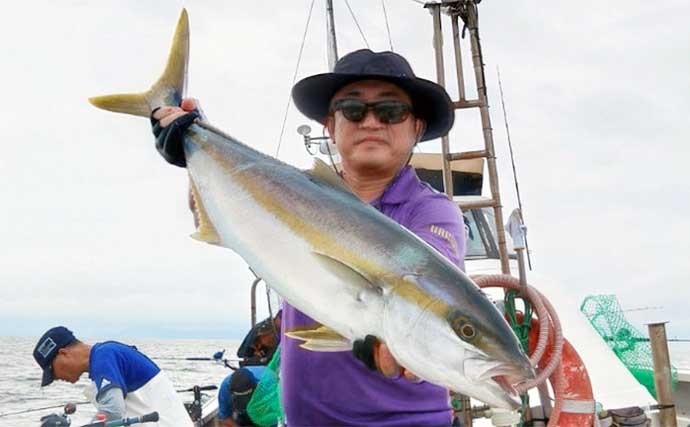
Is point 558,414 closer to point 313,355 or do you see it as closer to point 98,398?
point 313,355

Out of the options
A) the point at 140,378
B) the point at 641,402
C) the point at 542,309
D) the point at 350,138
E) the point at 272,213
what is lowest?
the point at 641,402

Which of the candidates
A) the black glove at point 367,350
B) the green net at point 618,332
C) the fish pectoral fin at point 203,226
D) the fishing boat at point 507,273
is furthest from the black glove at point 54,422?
the green net at point 618,332

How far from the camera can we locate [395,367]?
192 centimetres

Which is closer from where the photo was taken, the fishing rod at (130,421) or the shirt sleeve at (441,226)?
the shirt sleeve at (441,226)

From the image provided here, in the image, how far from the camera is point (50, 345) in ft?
22.3

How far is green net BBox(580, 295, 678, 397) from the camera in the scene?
9.02 metres

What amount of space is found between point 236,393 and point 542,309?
3861 mm

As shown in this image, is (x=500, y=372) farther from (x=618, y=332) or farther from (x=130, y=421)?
(x=618, y=332)

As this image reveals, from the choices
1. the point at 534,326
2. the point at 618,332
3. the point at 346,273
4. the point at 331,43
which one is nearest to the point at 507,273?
the point at 534,326

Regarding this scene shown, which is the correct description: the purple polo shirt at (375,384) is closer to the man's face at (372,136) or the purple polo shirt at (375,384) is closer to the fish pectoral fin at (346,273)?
the man's face at (372,136)

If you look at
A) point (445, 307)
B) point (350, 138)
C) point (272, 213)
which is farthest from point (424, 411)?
point (350, 138)

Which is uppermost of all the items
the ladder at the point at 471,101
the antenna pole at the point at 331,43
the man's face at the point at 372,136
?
the antenna pole at the point at 331,43

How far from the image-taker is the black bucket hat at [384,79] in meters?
2.70

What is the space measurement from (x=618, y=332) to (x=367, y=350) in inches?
324
